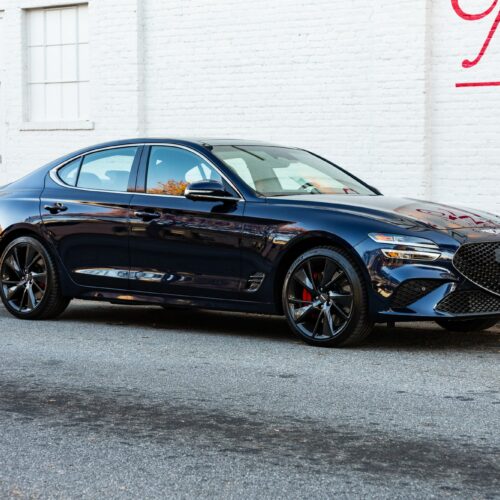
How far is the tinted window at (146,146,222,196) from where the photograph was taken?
9.05 meters

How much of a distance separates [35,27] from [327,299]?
34.4 ft

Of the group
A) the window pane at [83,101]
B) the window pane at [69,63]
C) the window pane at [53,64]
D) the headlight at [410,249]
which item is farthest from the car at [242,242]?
the window pane at [53,64]

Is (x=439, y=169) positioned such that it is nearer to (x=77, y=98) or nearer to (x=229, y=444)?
(x=77, y=98)

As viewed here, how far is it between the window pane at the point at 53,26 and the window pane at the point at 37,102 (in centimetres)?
70

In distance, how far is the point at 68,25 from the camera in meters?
17.0

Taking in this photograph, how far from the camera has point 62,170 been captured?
991 cm

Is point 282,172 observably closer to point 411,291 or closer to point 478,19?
point 411,291

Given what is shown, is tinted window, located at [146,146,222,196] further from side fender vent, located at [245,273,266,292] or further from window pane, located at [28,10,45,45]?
window pane, located at [28,10,45,45]

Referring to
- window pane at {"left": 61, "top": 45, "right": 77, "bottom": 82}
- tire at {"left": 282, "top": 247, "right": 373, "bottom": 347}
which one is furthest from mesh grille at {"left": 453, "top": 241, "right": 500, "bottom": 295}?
window pane at {"left": 61, "top": 45, "right": 77, "bottom": 82}

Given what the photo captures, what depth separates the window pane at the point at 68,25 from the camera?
16.9 meters

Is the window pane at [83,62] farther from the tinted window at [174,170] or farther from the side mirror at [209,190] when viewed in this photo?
the side mirror at [209,190]

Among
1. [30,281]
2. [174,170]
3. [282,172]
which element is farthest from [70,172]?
[282,172]

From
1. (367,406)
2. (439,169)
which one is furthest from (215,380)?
(439,169)

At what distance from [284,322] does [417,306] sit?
2.32m
